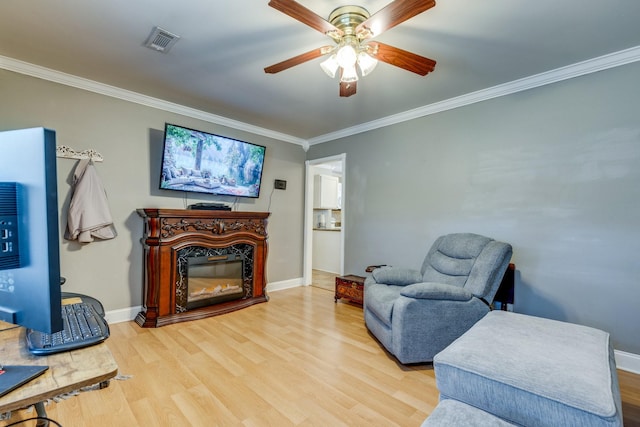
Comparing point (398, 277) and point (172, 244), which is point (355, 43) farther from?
point (172, 244)

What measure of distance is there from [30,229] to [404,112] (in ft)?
11.7

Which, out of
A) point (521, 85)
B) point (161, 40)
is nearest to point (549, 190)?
point (521, 85)

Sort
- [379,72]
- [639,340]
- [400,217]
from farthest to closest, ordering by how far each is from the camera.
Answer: [400,217], [379,72], [639,340]

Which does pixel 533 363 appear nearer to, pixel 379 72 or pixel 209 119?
pixel 379 72

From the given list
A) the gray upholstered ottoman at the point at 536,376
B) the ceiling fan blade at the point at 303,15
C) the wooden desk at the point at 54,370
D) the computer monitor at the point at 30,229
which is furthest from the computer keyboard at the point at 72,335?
the ceiling fan blade at the point at 303,15

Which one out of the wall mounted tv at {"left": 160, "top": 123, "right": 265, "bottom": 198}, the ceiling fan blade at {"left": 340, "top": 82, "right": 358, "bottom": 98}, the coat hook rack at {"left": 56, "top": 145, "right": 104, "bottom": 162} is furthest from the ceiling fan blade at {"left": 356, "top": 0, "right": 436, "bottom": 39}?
the coat hook rack at {"left": 56, "top": 145, "right": 104, "bottom": 162}

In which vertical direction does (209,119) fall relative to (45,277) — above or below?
Result: above

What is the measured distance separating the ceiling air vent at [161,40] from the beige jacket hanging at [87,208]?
137 centimetres

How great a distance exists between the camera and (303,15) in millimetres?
1535

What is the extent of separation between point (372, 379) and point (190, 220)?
241 centimetres

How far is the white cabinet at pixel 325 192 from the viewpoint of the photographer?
6.23 m

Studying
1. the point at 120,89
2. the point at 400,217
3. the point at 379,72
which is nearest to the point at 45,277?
the point at 379,72

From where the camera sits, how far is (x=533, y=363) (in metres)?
1.22

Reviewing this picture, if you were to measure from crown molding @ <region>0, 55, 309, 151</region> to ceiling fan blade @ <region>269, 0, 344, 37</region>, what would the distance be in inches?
95.3
